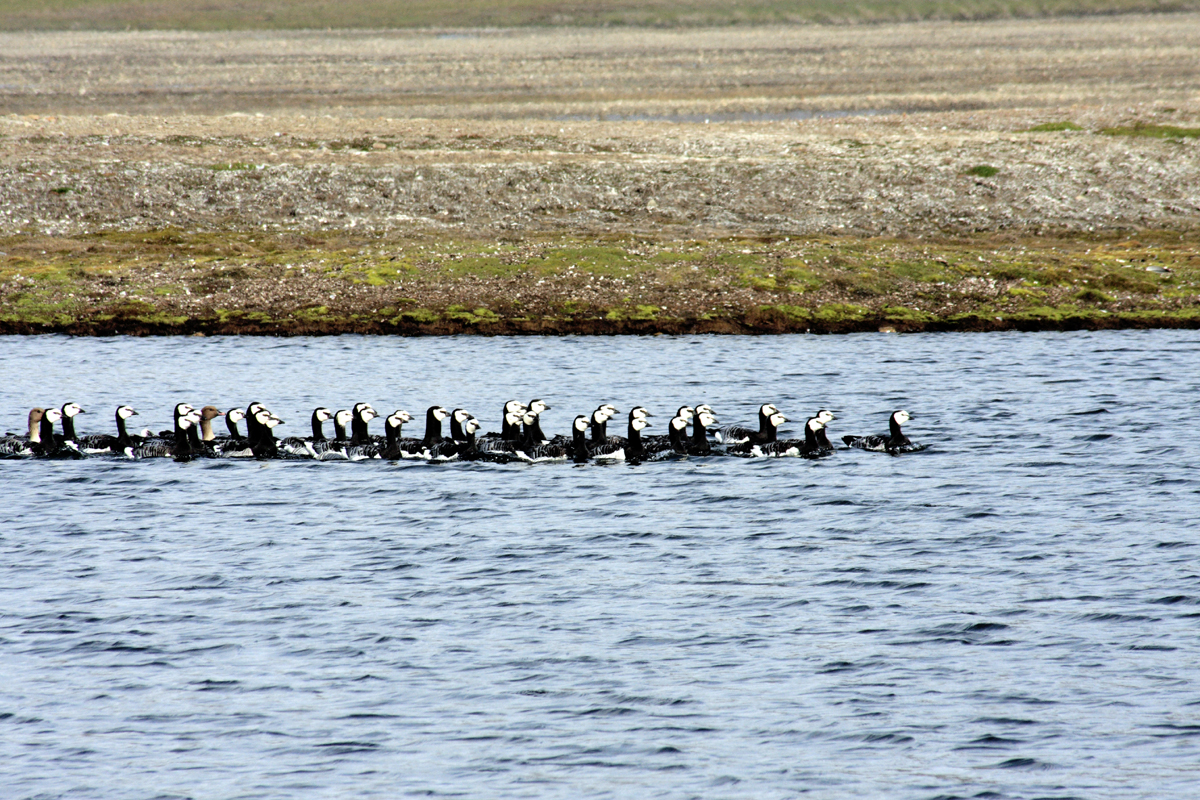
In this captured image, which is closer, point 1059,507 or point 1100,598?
point 1100,598

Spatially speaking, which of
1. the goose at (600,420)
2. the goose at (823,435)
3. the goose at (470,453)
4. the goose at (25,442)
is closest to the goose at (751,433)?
the goose at (823,435)

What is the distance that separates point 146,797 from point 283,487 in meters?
11.8

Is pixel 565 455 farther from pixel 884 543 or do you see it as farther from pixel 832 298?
pixel 832 298

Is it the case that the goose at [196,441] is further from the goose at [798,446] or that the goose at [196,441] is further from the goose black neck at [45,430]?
the goose at [798,446]

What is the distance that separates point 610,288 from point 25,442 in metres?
18.6

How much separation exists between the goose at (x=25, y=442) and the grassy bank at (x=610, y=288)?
12.6 m

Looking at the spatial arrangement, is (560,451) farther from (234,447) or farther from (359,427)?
(234,447)

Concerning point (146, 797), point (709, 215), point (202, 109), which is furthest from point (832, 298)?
point (202, 109)

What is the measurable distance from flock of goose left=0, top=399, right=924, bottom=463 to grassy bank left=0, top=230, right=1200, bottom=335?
12.0 metres

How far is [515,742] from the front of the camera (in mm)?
15336

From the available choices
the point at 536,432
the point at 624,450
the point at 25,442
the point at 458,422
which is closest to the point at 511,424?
the point at 536,432

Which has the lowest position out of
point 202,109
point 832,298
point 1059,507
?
point 1059,507

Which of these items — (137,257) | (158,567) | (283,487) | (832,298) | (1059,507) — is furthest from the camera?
(137,257)

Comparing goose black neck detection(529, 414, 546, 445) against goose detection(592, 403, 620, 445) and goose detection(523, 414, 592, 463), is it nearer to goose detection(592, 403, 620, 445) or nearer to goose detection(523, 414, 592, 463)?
goose detection(523, 414, 592, 463)
